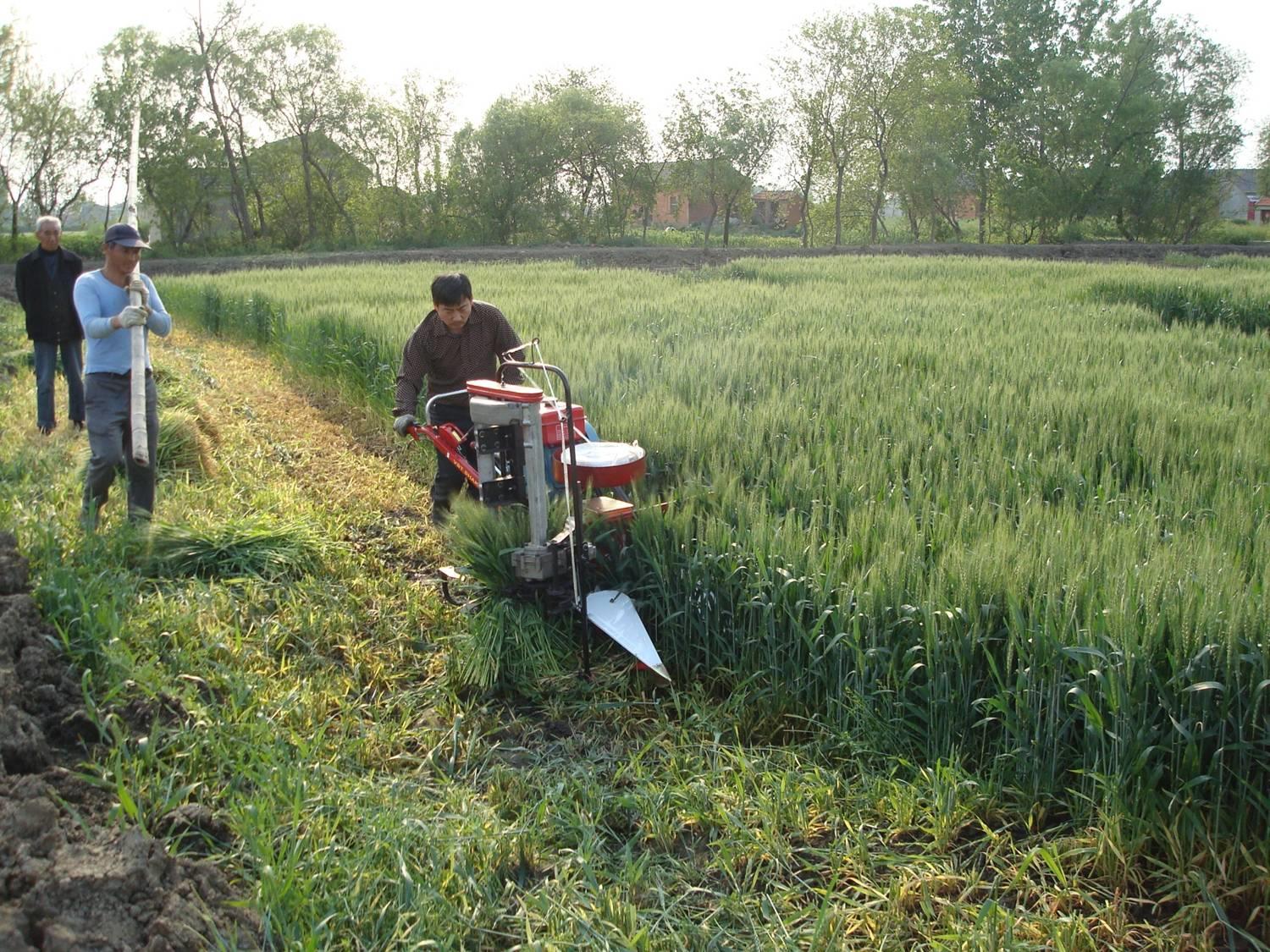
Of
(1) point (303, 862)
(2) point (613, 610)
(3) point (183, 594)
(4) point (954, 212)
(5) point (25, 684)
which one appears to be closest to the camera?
(1) point (303, 862)

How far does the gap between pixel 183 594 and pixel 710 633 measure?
217cm

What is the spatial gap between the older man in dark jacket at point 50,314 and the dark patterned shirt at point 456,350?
350cm

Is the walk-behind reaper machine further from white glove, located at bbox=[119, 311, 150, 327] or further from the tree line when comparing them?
the tree line

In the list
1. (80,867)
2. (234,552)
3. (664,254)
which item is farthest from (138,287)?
(664,254)

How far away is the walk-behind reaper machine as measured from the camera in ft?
11.5

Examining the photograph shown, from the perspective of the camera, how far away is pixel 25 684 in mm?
2971

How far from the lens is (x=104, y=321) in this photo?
446cm

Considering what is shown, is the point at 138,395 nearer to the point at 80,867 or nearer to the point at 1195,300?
the point at 80,867

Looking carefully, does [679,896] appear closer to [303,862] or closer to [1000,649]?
[303,862]

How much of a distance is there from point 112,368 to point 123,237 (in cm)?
61

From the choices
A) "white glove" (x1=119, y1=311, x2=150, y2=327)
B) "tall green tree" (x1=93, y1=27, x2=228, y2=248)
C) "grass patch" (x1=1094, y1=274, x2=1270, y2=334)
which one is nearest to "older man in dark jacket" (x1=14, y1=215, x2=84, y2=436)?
"white glove" (x1=119, y1=311, x2=150, y2=327)

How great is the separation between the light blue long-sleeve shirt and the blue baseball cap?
16cm

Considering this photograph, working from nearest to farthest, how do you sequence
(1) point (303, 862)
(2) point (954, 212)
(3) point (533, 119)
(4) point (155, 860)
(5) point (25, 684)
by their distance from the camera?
(4) point (155, 860)
(1) point (303, 862)
(5) point (25, 684)
(3) point (533, 119)
(2) point (954, 212)

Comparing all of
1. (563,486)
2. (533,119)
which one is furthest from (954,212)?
(563,486)
